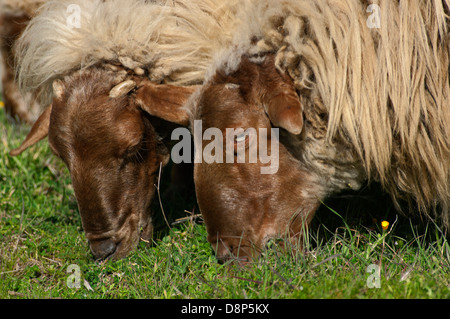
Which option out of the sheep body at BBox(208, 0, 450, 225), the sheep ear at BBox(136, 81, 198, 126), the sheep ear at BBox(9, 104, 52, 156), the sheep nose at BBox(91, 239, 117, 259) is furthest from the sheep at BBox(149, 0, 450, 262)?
the sheep ear at BBox(9, 104, 52, 156)

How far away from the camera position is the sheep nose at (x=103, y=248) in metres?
3.96

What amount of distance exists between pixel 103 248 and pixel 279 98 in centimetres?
153

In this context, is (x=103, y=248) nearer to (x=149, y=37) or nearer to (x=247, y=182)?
(x=247, y=182)

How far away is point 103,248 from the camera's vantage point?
3.96m

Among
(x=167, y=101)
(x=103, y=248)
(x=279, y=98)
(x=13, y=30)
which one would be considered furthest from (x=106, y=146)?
(x=13, y=30)

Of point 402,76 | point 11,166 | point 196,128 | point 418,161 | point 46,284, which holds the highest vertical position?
point 402,76

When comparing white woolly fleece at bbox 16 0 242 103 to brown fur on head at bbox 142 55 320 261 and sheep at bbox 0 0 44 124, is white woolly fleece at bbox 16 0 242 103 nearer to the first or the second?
brown fur on head at bbox 142 55 320 261

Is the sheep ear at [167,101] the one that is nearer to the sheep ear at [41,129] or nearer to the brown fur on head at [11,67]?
the sheep ear at [41,129]

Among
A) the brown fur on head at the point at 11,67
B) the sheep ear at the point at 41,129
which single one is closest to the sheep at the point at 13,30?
the brown fur on head at the point at 11,67

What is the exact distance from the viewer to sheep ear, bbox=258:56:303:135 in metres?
3.22
